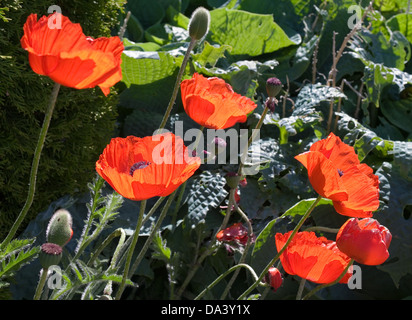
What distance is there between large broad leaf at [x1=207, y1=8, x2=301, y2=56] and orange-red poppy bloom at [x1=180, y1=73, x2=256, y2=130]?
154 centimetres

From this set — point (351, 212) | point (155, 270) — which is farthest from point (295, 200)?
point (351, 212)

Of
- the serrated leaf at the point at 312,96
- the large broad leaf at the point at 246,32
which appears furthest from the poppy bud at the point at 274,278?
the large broad leaf at the point at 246,32

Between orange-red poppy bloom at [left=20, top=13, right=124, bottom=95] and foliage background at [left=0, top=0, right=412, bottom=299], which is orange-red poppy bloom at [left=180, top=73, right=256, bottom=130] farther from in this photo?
foliage background at [left=0, top=0, right=412, bottom=299]

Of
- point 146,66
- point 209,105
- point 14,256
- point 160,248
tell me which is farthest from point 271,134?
point 14,256

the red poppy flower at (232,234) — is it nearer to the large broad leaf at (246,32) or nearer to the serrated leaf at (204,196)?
the serrated leaf at (204,196)

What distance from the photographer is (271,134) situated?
8.25ft

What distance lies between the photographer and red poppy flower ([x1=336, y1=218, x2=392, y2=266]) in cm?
109

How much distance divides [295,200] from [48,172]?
0.92m

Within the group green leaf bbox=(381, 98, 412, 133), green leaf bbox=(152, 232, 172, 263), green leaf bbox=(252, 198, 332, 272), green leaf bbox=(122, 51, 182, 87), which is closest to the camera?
green leaf bbox=(152, 232, 172, 263)

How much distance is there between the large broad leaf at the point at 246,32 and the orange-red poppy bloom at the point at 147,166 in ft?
5.82

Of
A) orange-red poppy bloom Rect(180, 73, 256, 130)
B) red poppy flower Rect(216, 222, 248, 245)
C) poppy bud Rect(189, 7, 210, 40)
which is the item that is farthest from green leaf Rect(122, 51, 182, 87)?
poppy bud Rect(189, 7, 210, 40)

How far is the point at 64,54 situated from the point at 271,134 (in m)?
1.66

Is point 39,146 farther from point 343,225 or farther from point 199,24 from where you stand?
point 343,225
